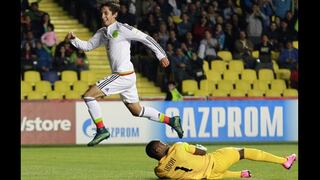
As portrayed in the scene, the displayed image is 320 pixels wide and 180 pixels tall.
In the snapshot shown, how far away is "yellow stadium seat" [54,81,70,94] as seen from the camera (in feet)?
77.5

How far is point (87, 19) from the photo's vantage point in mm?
27234

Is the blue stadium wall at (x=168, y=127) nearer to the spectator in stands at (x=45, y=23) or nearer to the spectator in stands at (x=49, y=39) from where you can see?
the spectator in stands at (x=49, y=39)

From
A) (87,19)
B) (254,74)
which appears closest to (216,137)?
(254,74)

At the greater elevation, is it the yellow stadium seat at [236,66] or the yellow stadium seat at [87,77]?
the yellow stadium seat at [236,66]

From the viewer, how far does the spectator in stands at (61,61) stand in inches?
944

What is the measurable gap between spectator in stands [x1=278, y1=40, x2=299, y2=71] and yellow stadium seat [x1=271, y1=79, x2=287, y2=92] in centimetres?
62

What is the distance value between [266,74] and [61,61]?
17.7 ft

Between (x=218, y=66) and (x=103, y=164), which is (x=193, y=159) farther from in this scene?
(x=218, y=66)

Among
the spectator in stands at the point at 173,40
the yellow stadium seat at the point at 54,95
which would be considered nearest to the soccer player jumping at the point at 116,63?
the yellow stadium seat at the point at 54,95

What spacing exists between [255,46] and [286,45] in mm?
834

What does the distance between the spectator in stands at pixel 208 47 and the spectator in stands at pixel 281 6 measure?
9.23ft

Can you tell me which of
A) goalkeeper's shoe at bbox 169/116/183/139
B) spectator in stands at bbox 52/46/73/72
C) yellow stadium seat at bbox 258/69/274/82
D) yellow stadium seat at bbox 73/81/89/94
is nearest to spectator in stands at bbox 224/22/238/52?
yellow stadium seat at bbox 258/69/274/82
